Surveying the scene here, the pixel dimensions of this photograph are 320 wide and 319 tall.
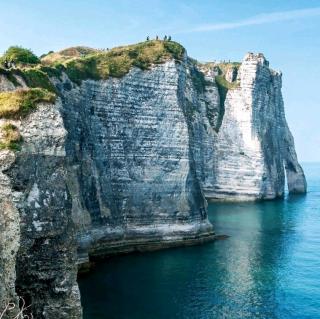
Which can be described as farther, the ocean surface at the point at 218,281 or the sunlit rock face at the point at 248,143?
the sunlit rock face at the point at 248,143

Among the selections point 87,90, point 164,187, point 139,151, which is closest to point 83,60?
point 87,90

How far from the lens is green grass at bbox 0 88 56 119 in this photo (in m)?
23.3

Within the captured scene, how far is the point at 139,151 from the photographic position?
60969 mm

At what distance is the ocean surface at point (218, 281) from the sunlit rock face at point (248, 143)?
35759 millimetres

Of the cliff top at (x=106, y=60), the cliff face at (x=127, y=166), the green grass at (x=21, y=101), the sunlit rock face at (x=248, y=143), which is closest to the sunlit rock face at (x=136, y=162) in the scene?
the cliff face at (x=127, y=166)

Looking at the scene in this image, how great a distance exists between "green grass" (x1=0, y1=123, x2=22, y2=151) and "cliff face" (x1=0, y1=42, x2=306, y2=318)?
286 millimetres

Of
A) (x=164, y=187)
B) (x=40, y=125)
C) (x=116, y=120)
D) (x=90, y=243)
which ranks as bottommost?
(x=90, y=243)

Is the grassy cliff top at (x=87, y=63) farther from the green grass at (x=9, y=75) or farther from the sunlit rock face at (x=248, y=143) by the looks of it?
the sunlit rock face at (x=248, y=143)

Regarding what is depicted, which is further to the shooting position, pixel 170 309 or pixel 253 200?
pixel 253 200

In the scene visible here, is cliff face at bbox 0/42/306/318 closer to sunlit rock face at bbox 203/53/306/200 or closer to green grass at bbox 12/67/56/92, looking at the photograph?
sunlit rock face at bbox 203/53/306/200

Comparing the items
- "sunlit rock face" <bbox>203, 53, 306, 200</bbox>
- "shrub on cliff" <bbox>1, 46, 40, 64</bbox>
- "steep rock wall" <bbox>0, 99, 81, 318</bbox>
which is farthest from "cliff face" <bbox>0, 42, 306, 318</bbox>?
"shrub on cliff" <bbox>1, 46, 40, 64</bbox>

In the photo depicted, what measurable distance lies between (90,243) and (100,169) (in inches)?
370

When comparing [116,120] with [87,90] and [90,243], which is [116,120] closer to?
[87,90]

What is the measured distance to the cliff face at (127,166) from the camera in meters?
22.8
